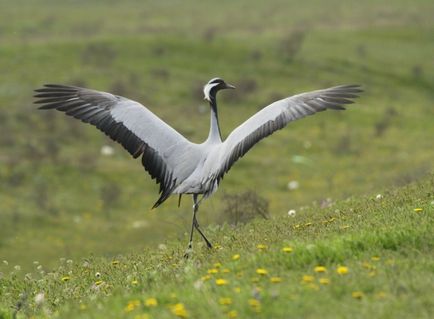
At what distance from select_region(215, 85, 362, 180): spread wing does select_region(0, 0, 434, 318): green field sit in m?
1.14

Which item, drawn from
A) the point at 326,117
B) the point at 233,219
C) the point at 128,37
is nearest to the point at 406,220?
the point at 233,219

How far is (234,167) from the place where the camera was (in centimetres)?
3772

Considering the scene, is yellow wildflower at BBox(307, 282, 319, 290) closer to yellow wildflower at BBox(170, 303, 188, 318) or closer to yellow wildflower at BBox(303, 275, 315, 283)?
yellow wildflower at BBox(303, 275, 315, 283)

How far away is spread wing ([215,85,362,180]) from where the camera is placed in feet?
33.5

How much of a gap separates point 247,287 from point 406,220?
266 centimetres

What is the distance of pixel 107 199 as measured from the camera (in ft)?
106

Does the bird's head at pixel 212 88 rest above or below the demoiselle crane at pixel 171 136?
above

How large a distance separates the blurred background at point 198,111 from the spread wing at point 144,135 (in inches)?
77.7

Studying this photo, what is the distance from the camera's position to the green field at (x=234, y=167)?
744cm

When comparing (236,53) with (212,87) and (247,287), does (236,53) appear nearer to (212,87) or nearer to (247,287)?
(212,87)

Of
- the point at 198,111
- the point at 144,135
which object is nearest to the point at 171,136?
the point at 144,135

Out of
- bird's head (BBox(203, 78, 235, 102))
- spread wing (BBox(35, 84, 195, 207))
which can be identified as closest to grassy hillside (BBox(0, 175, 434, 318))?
spread wing (BBox(35, 84, 195, 207))

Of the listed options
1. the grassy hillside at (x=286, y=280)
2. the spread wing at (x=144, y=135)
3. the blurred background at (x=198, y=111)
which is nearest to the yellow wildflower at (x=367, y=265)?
the grassy hillside at (x=286, y=280)

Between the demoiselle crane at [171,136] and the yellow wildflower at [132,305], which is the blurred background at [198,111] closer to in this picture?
the demoiselle crane at [171,136]
